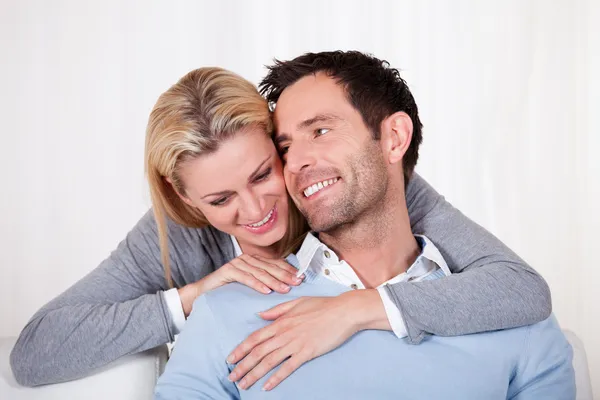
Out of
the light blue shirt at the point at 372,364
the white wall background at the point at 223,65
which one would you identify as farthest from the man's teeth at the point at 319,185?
the white wall background at the point at 223,65

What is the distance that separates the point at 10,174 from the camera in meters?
3.73

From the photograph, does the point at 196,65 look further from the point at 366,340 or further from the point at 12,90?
the point at 366,340

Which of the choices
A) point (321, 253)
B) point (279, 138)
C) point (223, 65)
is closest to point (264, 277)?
point (321, 253)

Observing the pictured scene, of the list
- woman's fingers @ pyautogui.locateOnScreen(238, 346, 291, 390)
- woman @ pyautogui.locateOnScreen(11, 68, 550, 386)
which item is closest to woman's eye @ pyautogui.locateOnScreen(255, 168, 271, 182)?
woman @ pyautogui.locateOnScreen(11, 68, 550, 386)

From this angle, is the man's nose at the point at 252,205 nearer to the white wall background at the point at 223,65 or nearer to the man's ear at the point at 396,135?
the man's ear at the point at 396,135

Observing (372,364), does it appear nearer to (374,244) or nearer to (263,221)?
(374,244)

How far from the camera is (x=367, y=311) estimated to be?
1805mm

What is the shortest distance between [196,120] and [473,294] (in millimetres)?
805

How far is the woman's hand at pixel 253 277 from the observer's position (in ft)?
6.37

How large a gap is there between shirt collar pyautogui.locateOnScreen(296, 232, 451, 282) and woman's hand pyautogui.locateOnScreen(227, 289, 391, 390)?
172mm

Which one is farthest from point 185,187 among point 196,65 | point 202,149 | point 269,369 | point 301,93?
point 196,65

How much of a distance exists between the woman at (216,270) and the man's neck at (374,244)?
152mm

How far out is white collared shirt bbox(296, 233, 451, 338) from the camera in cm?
199

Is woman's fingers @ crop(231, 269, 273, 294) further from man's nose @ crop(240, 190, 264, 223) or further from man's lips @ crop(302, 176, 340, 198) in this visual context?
man's lips @ crop(302, 176, 340, 198)
